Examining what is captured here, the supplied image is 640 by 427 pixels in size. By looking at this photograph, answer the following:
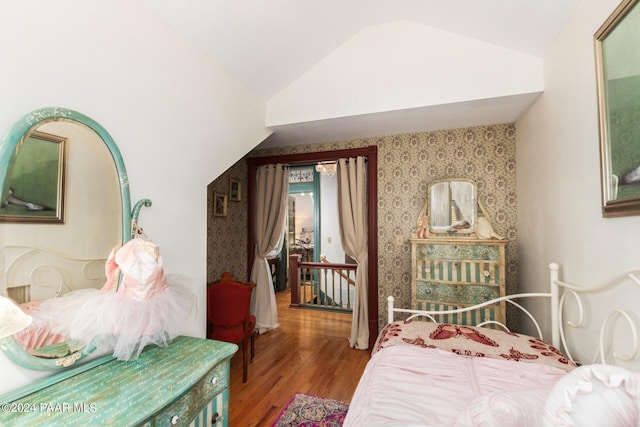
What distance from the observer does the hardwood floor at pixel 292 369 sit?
221 centimetres

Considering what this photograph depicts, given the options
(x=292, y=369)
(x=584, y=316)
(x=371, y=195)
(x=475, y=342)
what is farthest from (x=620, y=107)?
(x=292, y=369)

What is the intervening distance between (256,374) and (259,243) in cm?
167

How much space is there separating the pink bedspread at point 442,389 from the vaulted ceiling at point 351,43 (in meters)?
1.90

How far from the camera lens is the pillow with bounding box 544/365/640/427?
701mm

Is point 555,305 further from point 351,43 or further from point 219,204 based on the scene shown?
point 219,204

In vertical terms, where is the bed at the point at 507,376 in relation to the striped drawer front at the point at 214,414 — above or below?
above

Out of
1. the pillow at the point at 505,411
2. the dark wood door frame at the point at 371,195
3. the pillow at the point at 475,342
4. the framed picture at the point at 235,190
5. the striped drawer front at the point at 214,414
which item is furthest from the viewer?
the framed picture at the point at 235,190

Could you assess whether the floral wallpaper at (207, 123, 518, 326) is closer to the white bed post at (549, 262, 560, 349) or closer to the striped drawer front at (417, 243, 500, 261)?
the striped drawer front at (417, 243, 500, 261)

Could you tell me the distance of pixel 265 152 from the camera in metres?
3.92

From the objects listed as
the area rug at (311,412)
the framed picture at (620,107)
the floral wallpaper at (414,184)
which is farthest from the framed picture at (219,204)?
the framed picture at (620,107)

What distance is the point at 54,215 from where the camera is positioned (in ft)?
3.71

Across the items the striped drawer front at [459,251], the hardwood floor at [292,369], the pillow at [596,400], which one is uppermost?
the striped drawer front at [459,251]

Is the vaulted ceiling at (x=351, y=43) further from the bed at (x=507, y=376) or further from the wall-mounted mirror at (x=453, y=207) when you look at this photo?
the bed at (x=507, y=376)

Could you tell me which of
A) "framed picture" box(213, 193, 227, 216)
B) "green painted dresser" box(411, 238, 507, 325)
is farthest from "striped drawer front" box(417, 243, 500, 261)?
"framed picture" box(213, 193, 227, 216)
